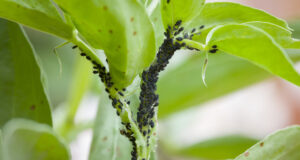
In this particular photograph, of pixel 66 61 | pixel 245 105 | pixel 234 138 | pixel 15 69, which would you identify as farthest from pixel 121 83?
pixel 245 105

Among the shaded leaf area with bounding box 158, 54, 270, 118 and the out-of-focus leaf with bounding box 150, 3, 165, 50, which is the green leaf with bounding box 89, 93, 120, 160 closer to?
the out-of-focus leaf with bounding box 150, 3, 165, 50

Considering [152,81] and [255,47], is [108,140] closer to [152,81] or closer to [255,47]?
[152,81]

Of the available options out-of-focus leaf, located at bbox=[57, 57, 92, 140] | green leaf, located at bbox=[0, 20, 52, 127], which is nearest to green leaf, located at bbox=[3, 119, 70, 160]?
green leaf, located at bbox=[0, 20, 52, 127]

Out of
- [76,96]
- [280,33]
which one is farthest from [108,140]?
[76,96]

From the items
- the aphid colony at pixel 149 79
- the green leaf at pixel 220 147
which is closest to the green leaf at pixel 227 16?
the aphid colony at pixel 149 79

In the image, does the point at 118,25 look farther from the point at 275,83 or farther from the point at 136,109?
the point at 275,83
